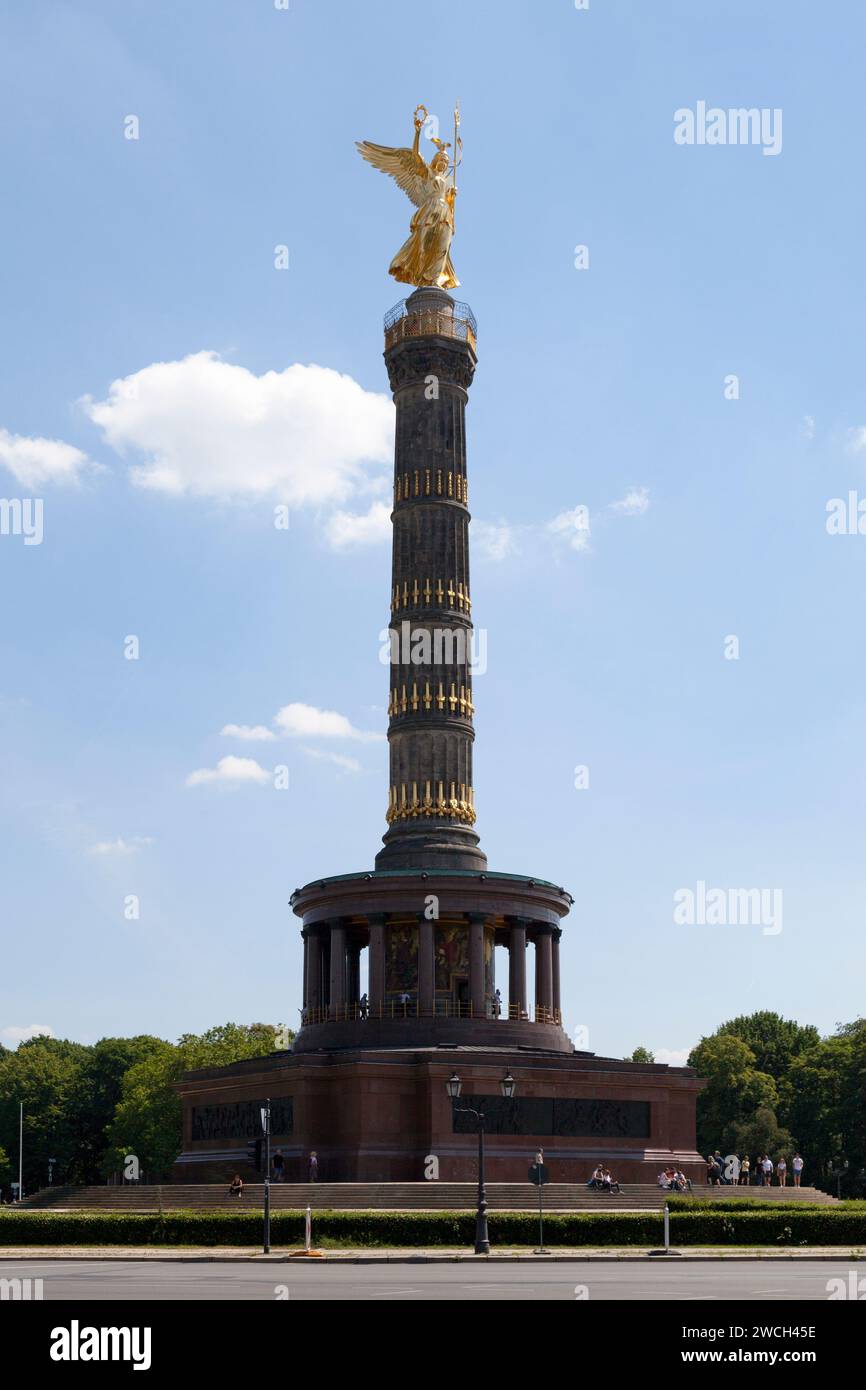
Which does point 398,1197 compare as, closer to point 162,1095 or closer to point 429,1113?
point 429,1113

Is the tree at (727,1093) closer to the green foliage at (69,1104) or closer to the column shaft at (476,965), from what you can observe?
the green foliage at (69,1104)

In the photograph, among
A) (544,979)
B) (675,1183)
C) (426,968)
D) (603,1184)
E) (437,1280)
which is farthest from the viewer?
(544,979)

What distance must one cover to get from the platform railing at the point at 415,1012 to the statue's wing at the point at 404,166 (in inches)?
1196

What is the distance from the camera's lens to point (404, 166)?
2414 inches

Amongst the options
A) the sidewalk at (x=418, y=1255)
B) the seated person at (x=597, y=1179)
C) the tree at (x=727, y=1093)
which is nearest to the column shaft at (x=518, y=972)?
the seated person at (x=597, y=1179)

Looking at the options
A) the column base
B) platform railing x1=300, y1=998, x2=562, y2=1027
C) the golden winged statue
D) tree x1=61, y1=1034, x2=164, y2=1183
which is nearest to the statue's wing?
the golden winged statue

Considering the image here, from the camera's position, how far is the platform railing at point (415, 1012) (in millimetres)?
50625

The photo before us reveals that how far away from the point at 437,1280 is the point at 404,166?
47.1 meters

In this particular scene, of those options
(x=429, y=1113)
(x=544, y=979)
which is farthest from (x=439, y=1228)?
(x=544, y=979)

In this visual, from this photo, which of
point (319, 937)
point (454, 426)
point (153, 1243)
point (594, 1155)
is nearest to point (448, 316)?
point (454, 426)

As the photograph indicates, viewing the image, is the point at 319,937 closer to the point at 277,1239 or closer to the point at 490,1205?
the point at 490,1205

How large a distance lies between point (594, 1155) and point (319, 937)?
12345mm

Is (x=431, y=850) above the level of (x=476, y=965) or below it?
above

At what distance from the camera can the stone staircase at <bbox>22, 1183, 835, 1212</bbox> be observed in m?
40.6
